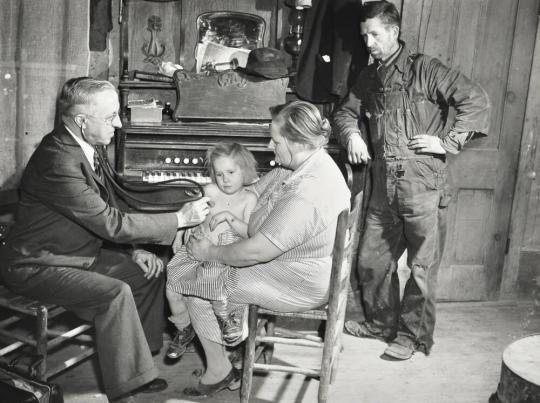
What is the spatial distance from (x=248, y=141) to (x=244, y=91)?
1.33 feet

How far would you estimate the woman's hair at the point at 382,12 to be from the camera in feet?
12.1

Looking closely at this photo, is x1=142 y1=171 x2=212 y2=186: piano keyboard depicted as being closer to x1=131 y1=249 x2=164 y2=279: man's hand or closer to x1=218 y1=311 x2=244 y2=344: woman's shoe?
x1=131 y1=249 x2=164 y2=279: man's hand

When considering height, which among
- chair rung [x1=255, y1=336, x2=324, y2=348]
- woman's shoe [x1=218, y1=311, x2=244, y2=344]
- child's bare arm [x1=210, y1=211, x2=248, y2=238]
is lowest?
chair rung [x1=255, y1=336, x2=324, y2=348]

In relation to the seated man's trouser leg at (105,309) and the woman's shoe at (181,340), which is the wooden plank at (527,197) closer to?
the woman's shoe at (181,340)

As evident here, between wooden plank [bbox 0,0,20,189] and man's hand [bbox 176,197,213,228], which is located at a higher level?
wooden plank [bbox 0,0,20,189]

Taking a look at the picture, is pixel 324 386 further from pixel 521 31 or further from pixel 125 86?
pixel 521 31

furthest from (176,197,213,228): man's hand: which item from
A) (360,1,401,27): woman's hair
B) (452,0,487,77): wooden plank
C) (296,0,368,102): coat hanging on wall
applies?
(452,0,487,77): wooden plank

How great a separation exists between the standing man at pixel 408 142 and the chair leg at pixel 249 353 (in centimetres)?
108

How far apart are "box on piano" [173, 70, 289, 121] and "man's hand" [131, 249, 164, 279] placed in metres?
1.00

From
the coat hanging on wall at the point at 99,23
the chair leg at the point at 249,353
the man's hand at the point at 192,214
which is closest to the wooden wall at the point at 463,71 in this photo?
the coat hanging on wall at the point at 99,23

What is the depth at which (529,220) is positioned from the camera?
15.5 feet

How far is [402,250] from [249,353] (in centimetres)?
147

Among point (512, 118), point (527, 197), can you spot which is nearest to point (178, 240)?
point (512, 118)

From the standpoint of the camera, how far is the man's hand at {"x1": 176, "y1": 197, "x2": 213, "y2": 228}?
126 inches
